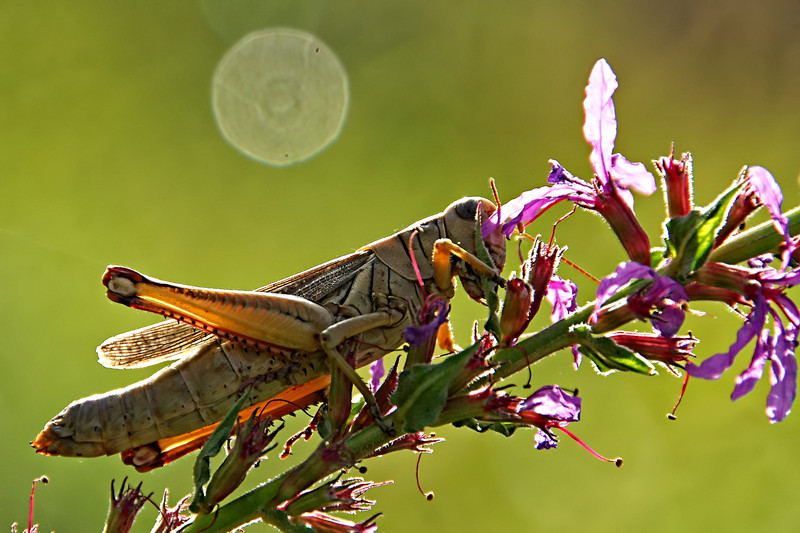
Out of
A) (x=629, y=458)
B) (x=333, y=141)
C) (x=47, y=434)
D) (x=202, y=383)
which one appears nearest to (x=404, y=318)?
(x=202, y=383)

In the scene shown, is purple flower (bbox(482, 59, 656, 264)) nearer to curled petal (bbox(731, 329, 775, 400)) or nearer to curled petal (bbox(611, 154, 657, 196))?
curled petal (bbox(611, 154, 657, 196))

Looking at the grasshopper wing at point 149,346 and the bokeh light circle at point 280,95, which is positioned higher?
the bokeh light circle at point 280,95

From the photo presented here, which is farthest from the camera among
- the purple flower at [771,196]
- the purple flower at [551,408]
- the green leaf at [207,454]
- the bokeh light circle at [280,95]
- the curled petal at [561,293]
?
the bokeh light circle at [280,95]

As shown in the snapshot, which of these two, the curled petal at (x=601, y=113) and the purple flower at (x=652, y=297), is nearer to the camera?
the purple flower at (x=652, y=297)

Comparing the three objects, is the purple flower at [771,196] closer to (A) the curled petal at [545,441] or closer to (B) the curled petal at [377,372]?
(A) the curled petal at [545,441]

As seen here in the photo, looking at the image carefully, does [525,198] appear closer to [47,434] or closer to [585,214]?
[47,434]

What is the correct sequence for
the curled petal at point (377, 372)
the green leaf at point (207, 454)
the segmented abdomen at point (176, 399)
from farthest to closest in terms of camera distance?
the curled petal at point (377, 372) → the segmented abdomen at point (176, 399) → the green leaf at point (207, 454)

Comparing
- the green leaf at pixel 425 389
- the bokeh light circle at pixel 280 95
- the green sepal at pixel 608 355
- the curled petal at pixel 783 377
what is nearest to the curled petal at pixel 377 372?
the green leaf at pixel 425 389

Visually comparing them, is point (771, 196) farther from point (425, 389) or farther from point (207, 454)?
point (207, 454)
